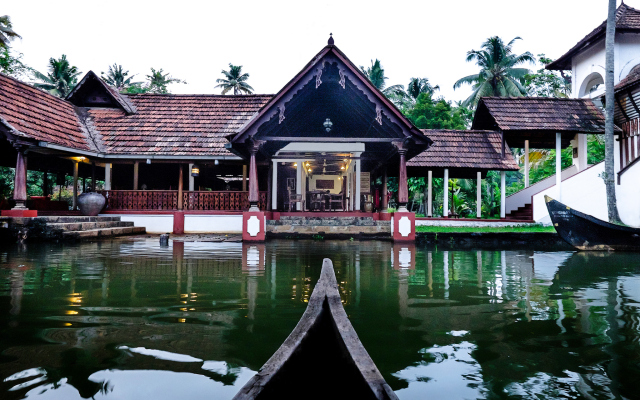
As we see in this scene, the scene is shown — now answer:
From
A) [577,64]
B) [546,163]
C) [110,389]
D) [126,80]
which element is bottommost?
[110,389]

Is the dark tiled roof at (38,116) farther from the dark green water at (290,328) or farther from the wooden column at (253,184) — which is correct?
the dark green water at (290,328)

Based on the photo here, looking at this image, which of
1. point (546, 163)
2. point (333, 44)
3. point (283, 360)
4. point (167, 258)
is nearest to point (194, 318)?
point (283, 360)

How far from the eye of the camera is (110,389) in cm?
186

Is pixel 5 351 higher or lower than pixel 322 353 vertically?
lower

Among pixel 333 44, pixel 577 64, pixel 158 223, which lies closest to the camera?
pixel 333 44

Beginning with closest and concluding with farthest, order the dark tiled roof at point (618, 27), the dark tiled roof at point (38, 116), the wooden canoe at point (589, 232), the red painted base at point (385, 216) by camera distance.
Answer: the wooden canoe at point (589, 232), the dark tiled roof at point (38, 116), the red painted base at point (385, 216), the dark tiled roof at point (618, 27)

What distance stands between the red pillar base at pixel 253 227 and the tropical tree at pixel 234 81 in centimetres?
2916

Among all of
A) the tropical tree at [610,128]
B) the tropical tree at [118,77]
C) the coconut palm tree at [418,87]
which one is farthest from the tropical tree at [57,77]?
the tropical tree at [610,128]

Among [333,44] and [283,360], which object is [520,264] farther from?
[333,44]

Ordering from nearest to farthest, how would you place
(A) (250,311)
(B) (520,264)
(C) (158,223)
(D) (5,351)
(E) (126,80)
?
1. (D) (5,351)
2. (A) (250,311)
3. (B) (520,264)
4. (C) (158,223)
5. (E) (126,80)

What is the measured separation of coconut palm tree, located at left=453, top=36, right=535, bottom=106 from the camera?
2548 centimetres

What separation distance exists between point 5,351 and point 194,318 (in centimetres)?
116

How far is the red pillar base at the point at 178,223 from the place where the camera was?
1332 centimetres

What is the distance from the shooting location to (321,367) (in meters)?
1.77
